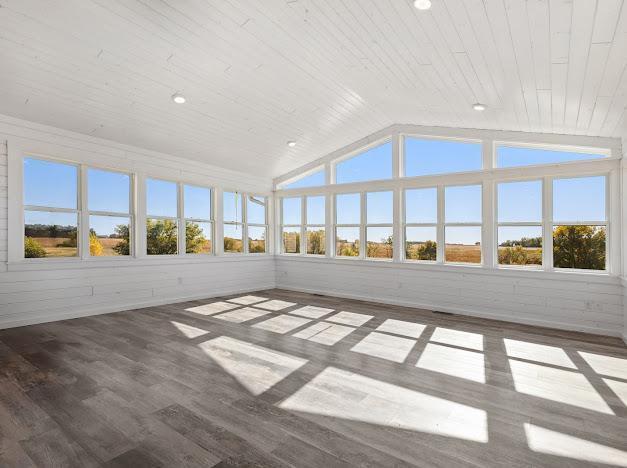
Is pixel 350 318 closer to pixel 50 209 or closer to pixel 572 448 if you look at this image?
pixel 572 448

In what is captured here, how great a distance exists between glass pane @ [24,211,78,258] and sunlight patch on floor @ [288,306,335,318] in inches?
136

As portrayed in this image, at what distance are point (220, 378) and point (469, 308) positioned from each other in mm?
4208

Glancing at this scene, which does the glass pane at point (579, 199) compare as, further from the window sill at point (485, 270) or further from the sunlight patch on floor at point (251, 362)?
the sunlight patch on floor at point (251, 362)

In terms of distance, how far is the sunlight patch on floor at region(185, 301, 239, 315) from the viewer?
5.55 m

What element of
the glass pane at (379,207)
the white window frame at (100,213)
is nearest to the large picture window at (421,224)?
the glass pane at (379,207)

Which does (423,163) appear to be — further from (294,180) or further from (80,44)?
(80,44)

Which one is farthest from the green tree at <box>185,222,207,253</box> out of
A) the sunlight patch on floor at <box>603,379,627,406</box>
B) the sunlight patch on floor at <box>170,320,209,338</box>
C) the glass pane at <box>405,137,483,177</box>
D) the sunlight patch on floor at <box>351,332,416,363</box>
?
the sunlight patch on floor at <box>603,379,627,406</box>

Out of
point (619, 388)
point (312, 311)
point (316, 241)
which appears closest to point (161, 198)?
point (316, 241)

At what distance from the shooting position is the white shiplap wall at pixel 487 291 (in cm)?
467

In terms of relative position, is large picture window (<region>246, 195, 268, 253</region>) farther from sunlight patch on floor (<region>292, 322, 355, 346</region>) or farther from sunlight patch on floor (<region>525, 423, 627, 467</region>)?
sunlight patch on floor (<region>525, 423, 627, 467</region>)

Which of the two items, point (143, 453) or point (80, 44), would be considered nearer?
point (143, 453)

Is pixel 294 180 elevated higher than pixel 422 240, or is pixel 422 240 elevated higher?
pixel 294 180

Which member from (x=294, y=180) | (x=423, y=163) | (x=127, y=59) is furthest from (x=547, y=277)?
(x=127, y=59)

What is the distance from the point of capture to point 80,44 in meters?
3.47
